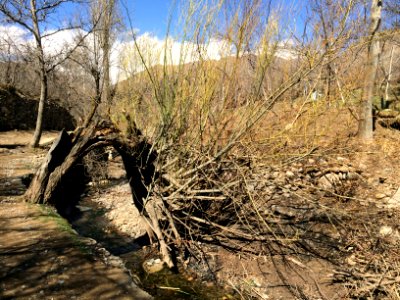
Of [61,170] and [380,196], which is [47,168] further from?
[380,196]

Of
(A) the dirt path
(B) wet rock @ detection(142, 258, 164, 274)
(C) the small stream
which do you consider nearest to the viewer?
(A) the dirt path

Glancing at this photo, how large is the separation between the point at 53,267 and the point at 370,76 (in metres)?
8.53

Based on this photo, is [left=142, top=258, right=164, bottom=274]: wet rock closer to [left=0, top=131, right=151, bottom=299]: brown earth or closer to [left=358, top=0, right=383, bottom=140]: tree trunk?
[left=0, top=131, right=151, bottom=299]: brown earth

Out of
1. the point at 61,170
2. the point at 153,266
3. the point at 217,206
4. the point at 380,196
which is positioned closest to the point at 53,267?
the point at 153,266

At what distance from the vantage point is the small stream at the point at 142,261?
450cm

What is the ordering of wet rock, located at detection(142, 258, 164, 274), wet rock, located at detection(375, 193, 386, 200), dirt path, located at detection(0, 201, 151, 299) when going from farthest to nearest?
wet rock, located at detection(375, 193, 386, 200), wet rock, located at detection(142, 258, 164, 274), dirt path, located at detection(0, 201, 151, 299)

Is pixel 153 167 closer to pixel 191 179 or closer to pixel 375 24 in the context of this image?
pixel 191 179

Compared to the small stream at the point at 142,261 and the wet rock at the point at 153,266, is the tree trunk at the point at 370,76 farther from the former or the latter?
the wet rock at the point at 153,266

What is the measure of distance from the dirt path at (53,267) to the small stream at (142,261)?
0.77 meters

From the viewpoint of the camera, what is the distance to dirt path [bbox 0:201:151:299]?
11.3 ft

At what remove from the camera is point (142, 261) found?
5293 millimetres

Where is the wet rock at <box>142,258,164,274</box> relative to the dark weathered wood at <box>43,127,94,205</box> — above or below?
below

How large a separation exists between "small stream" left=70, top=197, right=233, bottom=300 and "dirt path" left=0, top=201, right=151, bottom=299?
2.52 ft

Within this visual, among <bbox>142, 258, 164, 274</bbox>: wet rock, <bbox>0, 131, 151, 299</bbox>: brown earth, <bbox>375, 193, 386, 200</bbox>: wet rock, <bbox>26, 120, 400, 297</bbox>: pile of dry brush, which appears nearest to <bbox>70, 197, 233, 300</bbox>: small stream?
<bbox>142, 258, 164, 274</bbox>: wet rock
